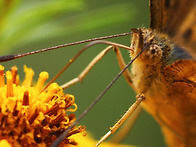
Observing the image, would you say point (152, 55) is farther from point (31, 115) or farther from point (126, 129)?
point (126, 129)

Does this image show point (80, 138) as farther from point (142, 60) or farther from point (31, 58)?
point (31, 58)

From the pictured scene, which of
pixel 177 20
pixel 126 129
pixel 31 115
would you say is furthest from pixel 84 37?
pixel 31 115

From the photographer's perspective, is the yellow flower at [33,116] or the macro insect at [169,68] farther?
the macro insect at [169,68]

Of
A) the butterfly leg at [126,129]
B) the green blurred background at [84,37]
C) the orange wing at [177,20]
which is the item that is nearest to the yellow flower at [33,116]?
the green blurred background at [84,37]

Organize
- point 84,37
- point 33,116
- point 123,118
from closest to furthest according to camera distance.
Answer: point 33,116 < point 123,118 < point 84,37

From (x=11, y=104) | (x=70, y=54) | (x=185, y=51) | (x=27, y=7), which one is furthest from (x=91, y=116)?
(x=11, y=104)

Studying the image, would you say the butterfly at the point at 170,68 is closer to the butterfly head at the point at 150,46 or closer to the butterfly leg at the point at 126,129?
the butterfly head at the point at 150,46

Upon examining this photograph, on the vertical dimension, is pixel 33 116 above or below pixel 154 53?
below

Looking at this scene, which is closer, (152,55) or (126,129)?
(152,55)
